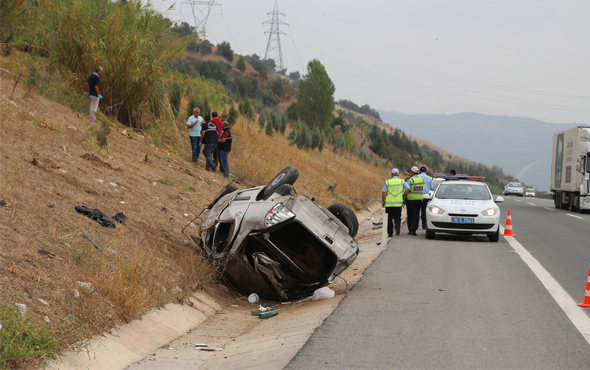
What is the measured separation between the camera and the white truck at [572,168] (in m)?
28.9

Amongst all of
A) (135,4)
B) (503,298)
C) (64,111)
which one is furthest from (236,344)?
(135,4)

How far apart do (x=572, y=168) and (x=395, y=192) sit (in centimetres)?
1669

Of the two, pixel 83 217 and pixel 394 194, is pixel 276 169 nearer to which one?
pixel 394 194

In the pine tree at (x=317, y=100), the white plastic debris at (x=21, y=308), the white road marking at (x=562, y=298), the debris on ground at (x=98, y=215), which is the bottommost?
the white road marking at (x=562, y=298)

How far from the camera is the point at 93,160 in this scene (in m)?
14.7

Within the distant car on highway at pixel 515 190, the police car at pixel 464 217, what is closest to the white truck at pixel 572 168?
the police car at pixel 464 217

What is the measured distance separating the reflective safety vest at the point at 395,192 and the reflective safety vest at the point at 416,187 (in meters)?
0.47

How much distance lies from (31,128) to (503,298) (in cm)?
1058

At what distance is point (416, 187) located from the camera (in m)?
17.0

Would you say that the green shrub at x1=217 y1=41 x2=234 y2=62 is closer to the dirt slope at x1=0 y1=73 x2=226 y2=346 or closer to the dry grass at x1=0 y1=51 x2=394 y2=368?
the dry grass at x1=0 y1=51 x2=394 y2=368

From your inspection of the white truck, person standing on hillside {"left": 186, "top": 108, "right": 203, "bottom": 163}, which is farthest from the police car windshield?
the white truck

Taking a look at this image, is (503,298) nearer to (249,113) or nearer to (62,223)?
(62,223)

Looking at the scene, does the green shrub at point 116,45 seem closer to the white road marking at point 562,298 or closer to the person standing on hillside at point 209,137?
the person standing on hillside at point 209,137

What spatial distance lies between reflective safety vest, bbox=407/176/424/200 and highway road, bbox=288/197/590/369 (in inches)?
126
